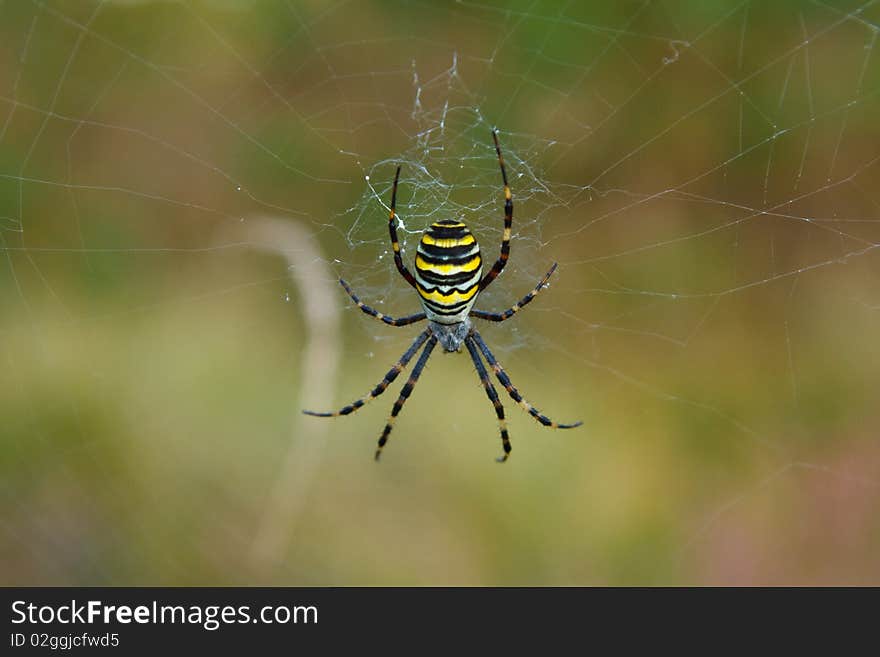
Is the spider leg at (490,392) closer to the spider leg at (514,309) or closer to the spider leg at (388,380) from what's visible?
the spider leg at (388,380)

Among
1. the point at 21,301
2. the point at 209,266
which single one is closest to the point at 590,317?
the point at 209,266

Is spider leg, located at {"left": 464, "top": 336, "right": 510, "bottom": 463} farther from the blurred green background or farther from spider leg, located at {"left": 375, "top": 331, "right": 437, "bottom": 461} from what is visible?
the blurred green background

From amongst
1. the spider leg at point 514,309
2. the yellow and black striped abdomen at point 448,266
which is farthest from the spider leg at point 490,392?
the yellow and black striped abdomen at point 448,266

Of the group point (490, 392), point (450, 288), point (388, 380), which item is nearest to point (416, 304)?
point (388, 380)

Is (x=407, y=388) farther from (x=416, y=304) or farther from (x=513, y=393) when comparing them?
(x=416, y=304)

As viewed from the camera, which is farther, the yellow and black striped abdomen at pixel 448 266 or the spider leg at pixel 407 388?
the spider leg at pixel 407 388

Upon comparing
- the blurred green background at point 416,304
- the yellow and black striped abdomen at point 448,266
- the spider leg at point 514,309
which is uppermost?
the blurred green background at point 416,304

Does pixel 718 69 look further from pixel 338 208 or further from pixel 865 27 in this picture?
pixel 338 208
